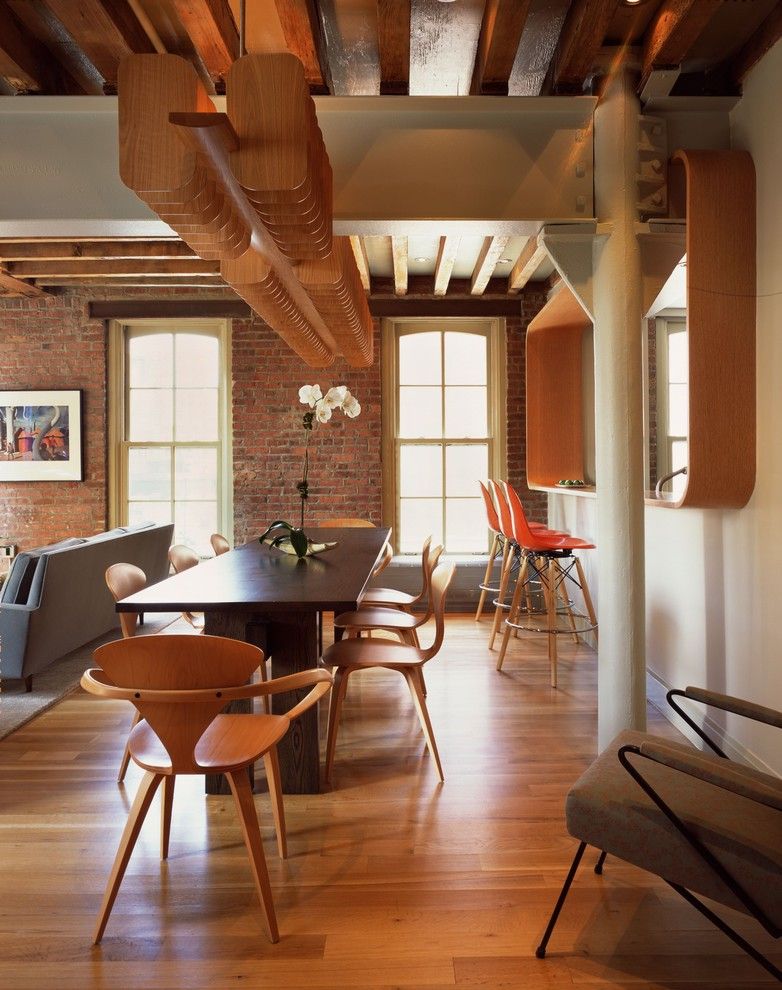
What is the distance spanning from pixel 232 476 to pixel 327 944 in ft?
19.3

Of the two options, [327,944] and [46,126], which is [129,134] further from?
[327,944]

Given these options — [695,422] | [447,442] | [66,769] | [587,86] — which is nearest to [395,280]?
[447,442]

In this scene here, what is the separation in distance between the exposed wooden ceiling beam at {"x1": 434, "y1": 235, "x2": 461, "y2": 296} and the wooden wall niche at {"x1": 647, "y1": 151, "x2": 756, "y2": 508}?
2755mm

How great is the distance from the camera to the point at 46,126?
318 centimetres

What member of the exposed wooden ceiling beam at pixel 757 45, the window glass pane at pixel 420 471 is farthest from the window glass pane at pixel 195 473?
the exposed wooden ceiling beam at pixel 757 45

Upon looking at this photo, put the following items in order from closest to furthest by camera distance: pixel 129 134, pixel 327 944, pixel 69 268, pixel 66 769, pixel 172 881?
pixel 129 134 → pixel 327 944 → pixel 172 881 → pixel 66 769 → pixel 69 268

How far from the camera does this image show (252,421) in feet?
24.8

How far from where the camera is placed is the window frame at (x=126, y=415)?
773 centimetres

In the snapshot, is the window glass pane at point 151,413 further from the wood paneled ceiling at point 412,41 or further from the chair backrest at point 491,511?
the wood paneled ceiling at point 412,41

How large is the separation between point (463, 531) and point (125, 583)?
492cm

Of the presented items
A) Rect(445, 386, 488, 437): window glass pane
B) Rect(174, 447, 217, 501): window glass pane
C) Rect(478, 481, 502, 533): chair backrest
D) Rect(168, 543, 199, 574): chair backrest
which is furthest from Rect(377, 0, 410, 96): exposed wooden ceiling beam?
Rect(174, 447, 217, 501): window glass pane

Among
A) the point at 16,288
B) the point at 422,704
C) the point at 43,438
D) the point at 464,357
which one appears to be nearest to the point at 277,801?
the point at 422,704

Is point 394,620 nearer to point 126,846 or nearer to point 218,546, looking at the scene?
point 218,546

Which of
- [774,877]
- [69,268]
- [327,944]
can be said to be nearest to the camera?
[774,877]
